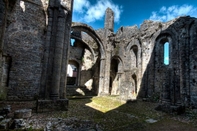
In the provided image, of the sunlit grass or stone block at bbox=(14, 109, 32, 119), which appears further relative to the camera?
the sunlit grass

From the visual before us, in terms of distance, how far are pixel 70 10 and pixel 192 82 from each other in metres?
10.1

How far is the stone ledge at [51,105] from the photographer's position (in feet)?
18.6

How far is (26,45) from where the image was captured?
756 cm

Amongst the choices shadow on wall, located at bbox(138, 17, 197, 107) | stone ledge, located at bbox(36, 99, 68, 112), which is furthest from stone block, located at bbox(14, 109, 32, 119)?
shadow on wall, located at bbox(138, 17, 197, 107)

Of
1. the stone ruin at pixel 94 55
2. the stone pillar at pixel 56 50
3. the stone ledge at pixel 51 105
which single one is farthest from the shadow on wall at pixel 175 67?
the stone pillar at pixel 56 50

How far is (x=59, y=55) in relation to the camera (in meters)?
6.60

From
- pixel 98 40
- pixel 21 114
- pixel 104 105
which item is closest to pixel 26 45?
pixel 21 114

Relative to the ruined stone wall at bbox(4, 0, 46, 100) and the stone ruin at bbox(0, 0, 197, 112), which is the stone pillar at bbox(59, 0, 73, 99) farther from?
the ruined stone wall at bbox(4, 0, 46, 100)

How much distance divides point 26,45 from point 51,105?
4207 millimetres

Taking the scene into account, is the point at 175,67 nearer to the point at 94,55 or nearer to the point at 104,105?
the point at 104,105

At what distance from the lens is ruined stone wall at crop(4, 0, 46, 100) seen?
725 cm

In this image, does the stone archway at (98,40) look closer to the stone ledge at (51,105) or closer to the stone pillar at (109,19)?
the stone pillar at (109,19)

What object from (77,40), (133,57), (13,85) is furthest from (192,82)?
(77,40)

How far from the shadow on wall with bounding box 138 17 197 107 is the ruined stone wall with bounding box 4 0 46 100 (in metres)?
8.36
